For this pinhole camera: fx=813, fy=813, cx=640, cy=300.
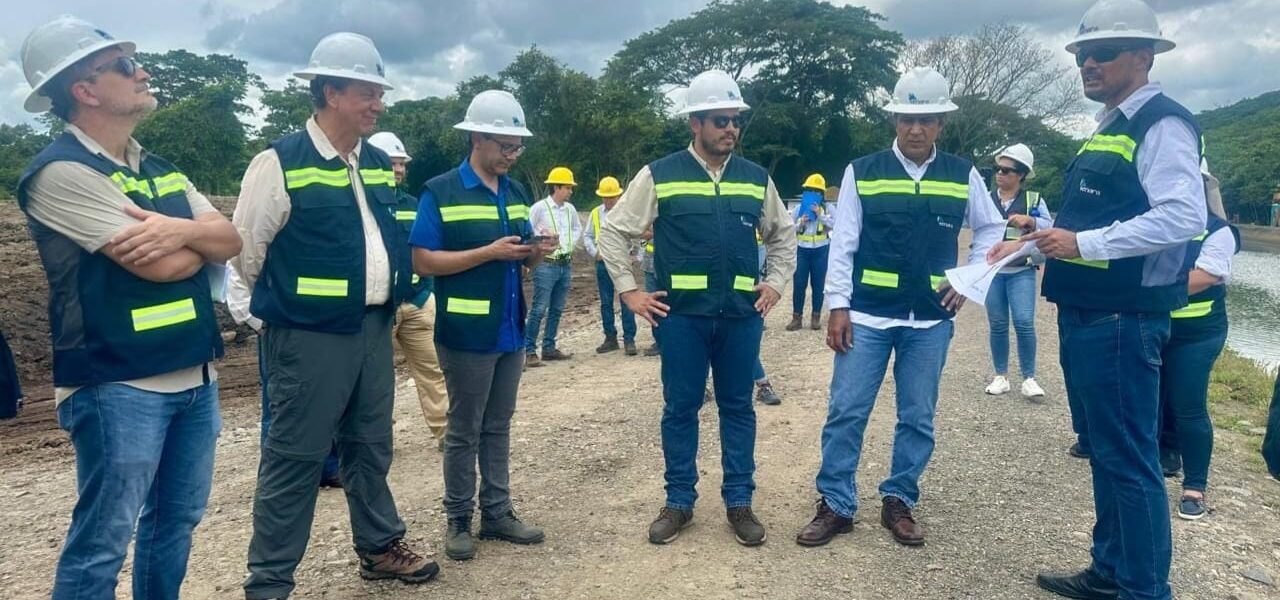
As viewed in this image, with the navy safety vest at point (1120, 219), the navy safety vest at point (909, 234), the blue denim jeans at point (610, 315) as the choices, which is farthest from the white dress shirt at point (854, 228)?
the blue denim jeans at point (610, 315)

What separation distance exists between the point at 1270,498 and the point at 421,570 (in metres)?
4.80

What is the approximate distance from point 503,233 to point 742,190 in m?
1.17

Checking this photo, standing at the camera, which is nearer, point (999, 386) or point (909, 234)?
point (909, 234)

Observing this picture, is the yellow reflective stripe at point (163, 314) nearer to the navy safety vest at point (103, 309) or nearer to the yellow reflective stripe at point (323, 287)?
the navy safety vest at point (103, 309)

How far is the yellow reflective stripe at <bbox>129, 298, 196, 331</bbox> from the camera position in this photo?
249 cm

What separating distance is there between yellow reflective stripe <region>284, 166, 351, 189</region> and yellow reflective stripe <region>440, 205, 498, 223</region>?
65 centimetres

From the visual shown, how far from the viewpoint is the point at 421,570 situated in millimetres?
3566

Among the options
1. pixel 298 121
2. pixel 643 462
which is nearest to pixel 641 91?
pixel 298 121

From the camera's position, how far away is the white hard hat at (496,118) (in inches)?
150

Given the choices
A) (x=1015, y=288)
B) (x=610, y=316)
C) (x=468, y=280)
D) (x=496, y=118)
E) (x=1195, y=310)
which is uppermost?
(x=496, y=118)

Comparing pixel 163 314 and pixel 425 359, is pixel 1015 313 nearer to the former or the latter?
pixel 425 359

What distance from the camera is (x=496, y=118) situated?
151 inches

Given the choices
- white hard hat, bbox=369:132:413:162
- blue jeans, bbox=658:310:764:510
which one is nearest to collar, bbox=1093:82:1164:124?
blue jeans, bbox=658:310:764:510

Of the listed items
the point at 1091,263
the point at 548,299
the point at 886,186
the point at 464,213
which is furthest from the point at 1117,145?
the point at 548,299
